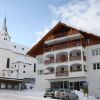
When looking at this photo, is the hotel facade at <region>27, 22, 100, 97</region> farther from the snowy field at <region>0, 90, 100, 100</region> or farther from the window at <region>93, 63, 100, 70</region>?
the snowy field at <region>0, 90, 100, 100</region>

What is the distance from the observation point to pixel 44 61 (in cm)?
5262

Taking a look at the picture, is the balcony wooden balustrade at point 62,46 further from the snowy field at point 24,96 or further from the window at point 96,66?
the snowy field at point 24,96

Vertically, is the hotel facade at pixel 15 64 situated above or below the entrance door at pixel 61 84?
above

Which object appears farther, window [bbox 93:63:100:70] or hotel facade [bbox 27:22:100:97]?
hotel facade [bbox 27:22:100:97]

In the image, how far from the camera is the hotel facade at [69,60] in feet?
151

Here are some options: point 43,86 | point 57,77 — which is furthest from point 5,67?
point 57,77

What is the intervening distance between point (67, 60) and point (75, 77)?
3747 millimetres

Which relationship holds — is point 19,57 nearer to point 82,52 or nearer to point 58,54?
point 58,54


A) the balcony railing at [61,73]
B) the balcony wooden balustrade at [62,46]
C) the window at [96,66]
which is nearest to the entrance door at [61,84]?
the balcony railing at [61,73]

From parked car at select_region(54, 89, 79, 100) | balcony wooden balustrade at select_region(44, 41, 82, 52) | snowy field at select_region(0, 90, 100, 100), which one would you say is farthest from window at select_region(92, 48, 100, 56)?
parked car at select_region(54, 89, 79, 100)

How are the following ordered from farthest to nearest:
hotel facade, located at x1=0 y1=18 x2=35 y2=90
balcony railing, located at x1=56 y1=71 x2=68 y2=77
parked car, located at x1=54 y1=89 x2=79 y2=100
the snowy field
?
hotel facade, located at x1=0 y1=18 x2=35 y2=90 → balcony railing, located at x1=56 y1=71 x2=68 y2=77 → parked car, located at x1=54 y1=89 x2=79 y2=100 → the snowy field

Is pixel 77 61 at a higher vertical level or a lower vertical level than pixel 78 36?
lower

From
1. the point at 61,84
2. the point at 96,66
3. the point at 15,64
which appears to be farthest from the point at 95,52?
the point at 15,64

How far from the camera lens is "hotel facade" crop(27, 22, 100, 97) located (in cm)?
4597
